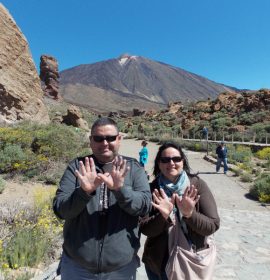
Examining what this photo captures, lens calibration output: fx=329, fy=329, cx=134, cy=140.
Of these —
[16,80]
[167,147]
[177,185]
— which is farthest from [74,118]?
[177,185]

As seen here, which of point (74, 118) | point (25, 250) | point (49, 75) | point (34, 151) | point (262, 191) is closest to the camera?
point (25, 250)

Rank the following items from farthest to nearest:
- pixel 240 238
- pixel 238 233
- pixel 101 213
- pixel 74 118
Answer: pixel 74 118 < pixel 238 233 < pixel 240 238 < pixel 101 213

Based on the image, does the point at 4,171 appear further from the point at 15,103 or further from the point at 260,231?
the point at 15,103

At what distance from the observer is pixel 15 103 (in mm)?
15812

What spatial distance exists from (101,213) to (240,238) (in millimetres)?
4305

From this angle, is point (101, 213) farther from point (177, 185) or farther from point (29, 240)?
point (29, 240)

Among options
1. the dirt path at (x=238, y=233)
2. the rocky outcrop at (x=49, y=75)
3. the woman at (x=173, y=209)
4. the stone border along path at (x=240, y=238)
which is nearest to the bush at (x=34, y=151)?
the dirt path at (x=238, y=233)

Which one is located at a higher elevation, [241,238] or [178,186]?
[178,186]

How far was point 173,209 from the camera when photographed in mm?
2215

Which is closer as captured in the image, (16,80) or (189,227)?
(189,227)

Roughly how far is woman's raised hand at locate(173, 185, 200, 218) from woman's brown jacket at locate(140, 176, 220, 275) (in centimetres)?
5

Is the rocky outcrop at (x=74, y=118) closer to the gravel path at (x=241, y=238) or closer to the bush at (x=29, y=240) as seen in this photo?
the gravel path at (x=241, y=238)

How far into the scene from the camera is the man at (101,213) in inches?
72.3

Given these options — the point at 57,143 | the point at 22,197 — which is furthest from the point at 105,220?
the point at 57,143
